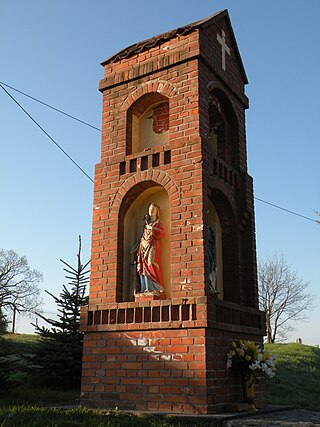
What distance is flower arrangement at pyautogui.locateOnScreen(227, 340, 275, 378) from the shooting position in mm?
6914

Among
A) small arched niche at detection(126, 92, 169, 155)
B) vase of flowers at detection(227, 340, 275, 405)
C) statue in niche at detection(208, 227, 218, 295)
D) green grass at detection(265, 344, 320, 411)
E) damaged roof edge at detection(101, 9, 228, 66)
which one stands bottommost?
green grass at detection(265, 344, 320, 411)

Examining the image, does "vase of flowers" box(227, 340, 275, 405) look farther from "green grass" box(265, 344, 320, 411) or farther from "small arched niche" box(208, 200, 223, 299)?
"green grass" box(265, 344, 320, 411)

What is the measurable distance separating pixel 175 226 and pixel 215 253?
1.32 meters

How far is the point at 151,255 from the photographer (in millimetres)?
7543

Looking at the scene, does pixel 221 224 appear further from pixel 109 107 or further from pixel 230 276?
pixel 109 107

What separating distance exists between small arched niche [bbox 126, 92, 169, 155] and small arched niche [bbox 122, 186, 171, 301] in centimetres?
88

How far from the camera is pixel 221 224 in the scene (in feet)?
28.1

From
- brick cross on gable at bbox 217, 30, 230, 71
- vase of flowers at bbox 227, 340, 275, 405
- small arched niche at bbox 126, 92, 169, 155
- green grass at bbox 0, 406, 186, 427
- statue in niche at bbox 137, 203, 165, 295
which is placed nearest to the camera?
green grass at bbox 0, 406, 186, 427

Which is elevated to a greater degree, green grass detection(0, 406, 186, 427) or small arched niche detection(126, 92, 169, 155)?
small arched niche detection(126, 92, 169, 155)

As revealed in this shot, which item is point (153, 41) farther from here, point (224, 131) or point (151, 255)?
point (151, 255)

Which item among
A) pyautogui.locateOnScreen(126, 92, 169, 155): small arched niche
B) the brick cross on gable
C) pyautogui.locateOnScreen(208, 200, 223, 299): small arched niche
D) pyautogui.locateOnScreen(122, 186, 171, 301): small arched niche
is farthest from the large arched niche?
the brick cross on gable

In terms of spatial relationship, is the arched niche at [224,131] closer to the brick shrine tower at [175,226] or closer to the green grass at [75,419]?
the brick shrine tower at [175,226]

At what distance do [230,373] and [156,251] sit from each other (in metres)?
2.11

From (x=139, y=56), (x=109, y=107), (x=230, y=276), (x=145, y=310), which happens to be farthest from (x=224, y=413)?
(x=139, y=56)
